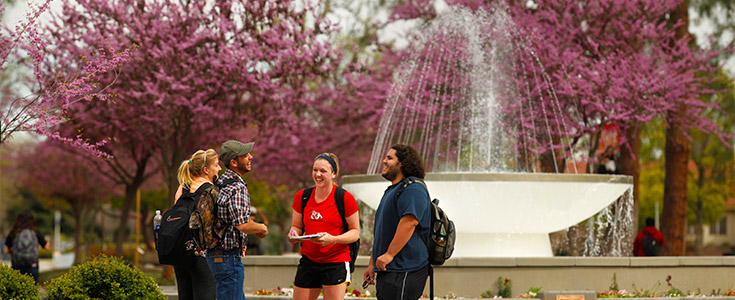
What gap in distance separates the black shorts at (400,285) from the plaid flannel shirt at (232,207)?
1.12 metres

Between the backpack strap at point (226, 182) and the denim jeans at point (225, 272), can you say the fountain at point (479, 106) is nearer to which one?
the denim jeans at point (225, 272)

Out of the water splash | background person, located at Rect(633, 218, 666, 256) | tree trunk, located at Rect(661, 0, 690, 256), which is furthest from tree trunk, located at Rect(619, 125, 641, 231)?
background person, located at Rect(633, 218, 666, 256)

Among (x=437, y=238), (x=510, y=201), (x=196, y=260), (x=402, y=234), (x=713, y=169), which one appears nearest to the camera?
(x=402, y=234)

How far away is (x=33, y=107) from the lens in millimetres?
11445

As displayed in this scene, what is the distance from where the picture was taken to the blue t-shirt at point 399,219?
638cm

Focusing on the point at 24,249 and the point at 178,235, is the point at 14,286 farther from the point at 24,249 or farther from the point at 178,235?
the point at 24,249

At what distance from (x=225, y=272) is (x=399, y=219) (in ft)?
4.63

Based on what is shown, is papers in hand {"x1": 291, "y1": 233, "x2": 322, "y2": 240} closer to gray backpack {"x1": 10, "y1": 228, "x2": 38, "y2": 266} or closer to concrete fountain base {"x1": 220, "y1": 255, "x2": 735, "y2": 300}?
concrete fountain base {"x1": 220, "y1": 255, "x2": 735, "y2": 300}

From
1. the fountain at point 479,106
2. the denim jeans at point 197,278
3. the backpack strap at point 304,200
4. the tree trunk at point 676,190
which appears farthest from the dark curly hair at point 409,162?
the tree trunk at point 676,190

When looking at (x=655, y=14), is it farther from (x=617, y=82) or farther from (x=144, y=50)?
(x=144, y=50)

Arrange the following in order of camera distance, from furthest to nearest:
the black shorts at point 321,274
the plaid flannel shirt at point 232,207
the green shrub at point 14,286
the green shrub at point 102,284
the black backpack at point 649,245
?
the black backpack at point 649,245, the green shrub at point 14,286, the green shrub at point 102,284, the black shorts at point 321,274, the plaid flannel shirt at point 232,207

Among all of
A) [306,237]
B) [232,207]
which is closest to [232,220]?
[232,207]

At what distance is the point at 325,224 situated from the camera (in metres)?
7.06

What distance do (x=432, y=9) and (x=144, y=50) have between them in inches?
354
